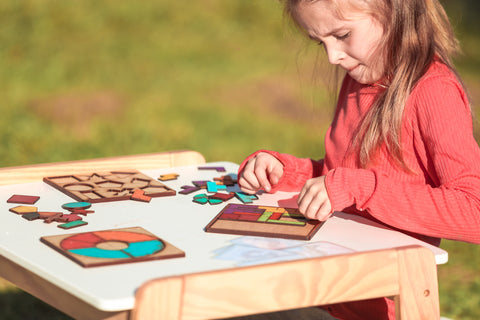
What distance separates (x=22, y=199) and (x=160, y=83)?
480 cm

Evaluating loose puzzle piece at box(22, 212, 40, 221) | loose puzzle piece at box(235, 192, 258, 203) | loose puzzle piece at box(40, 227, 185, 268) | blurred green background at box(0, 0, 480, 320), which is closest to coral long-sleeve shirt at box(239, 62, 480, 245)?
loose puzzle piece at box(235, 192, 258, 203)

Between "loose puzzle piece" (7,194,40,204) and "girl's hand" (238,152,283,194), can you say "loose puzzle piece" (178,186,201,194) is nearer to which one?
"girl's hand" (238,152,283,194)

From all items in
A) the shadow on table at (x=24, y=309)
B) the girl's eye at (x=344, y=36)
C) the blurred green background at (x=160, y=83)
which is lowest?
the shadow on table at (x=24, y=309)

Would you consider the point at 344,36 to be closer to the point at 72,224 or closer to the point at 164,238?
the point at 164,238

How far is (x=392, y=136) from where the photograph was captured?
175 cm

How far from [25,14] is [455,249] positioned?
196 inches

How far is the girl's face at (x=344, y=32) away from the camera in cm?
172

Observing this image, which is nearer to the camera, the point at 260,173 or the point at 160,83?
the point at 260,173

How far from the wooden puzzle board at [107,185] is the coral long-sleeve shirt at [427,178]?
492mm

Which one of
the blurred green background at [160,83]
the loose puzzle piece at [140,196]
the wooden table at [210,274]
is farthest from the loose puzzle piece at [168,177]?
the blurred green background at [160,83]

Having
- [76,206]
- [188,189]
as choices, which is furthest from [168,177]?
[76,206]

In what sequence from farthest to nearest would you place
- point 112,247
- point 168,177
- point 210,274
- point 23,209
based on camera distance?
point 168,177, point 23,209, point 112,247, point 210,274

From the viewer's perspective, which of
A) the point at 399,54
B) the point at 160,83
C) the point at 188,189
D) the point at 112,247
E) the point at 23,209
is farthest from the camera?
the point at 160,83

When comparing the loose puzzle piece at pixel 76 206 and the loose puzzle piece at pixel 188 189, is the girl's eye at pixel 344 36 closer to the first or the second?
the loose puzzle piece at pixel 188 189
